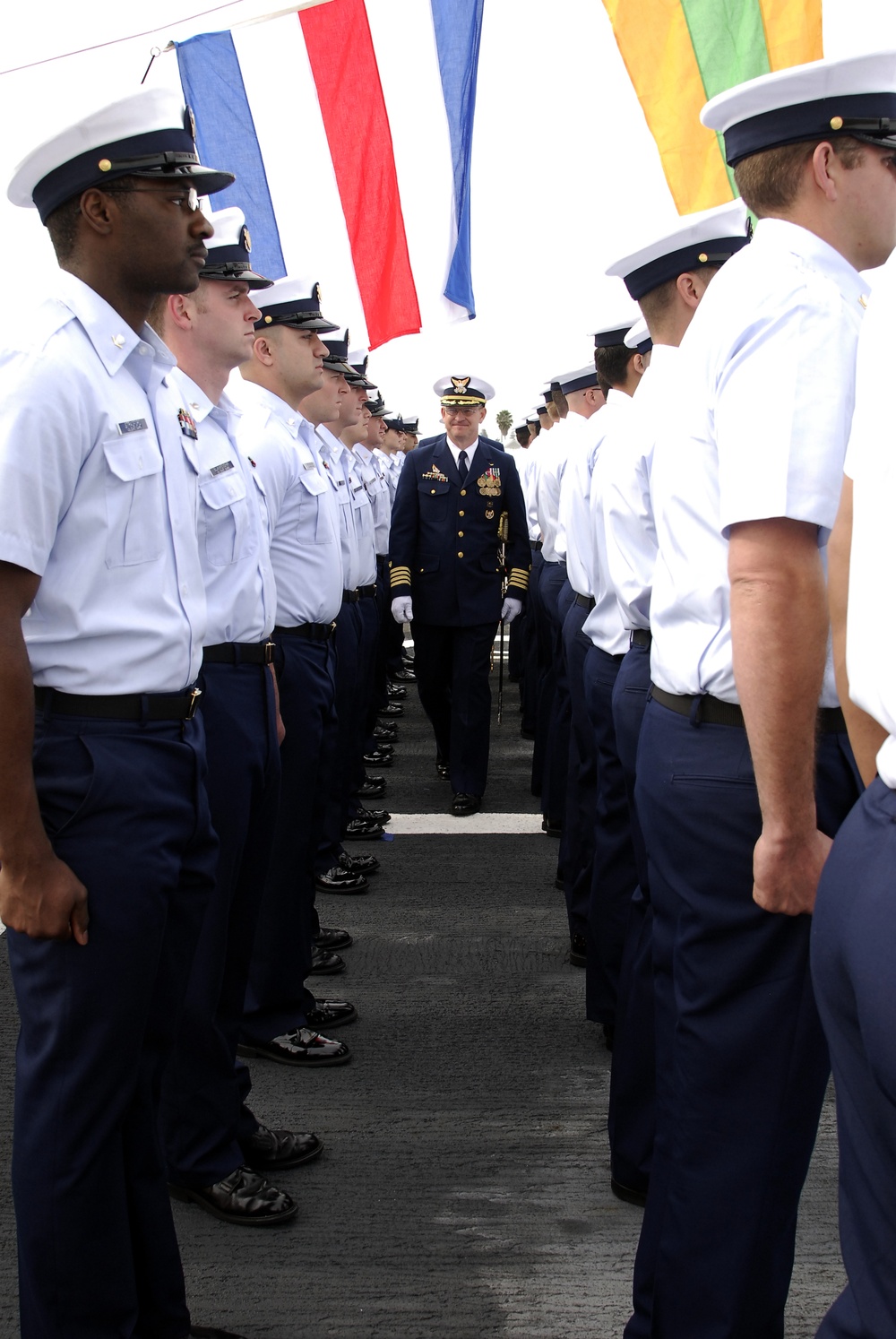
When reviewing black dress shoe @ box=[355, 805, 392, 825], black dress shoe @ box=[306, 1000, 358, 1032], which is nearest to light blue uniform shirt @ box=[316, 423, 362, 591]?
black dress shoe @ box=[355, 805, 392, 825]

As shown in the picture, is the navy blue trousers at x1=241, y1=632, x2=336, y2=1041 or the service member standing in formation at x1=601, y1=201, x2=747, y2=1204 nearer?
the service member standing in formation at x1=601, y1=201, x2=747, y2=1204

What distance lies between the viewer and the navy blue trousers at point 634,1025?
2.94 m

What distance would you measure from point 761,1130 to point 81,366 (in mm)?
1626

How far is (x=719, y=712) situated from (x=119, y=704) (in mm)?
985

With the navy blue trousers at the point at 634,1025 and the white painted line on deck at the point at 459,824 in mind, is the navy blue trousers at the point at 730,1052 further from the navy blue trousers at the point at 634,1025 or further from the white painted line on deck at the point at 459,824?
the white painted line on deck at the point at 459,824

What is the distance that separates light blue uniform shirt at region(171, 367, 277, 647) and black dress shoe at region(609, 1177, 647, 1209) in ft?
5.15

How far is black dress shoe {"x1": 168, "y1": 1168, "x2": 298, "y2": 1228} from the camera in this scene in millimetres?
2951

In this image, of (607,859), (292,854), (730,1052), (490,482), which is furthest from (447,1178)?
(490,482)

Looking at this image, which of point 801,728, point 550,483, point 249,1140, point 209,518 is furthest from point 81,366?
point 550,483

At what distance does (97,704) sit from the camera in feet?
6.95

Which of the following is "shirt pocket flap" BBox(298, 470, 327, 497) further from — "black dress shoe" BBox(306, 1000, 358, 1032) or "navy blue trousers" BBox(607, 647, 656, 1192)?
"black dress shoe" BBox(306, 1000, 358, 1032)

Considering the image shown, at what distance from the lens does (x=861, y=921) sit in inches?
51.9

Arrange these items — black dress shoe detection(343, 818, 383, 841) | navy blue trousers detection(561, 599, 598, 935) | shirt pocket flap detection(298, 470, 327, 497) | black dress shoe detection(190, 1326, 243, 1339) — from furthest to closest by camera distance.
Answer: black dress shoe detection(343, 818, 383, 841) → navy blue trousers detection(561, 599, 598, 935) → shirt pocket flap detection(298, 470, 327, 497) → black dress shoe detection(190, 1326, 243, 1339)

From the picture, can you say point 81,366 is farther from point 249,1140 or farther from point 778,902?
point 249,1140
